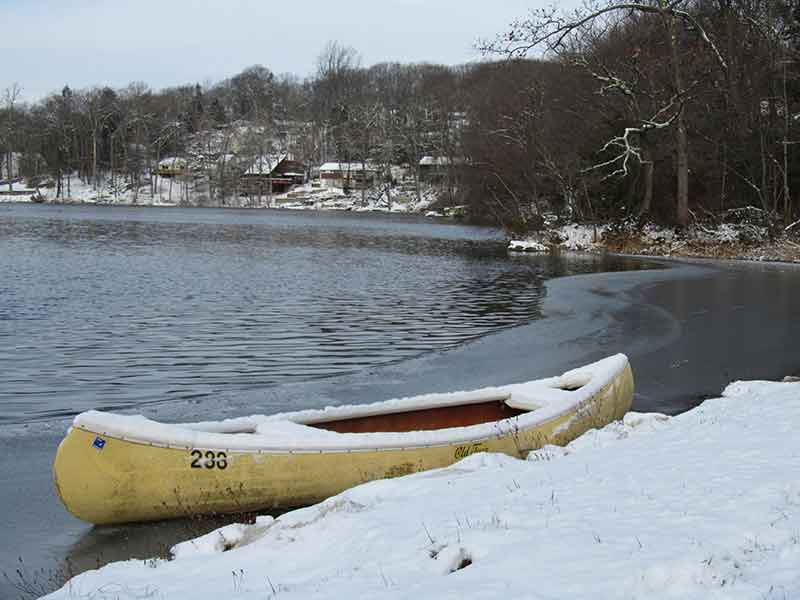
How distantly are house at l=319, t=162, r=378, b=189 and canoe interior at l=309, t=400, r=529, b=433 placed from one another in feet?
340

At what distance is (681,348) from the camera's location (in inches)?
577

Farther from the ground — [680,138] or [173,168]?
[173,168]

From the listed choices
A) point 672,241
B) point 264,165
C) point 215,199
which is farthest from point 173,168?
point 672,241

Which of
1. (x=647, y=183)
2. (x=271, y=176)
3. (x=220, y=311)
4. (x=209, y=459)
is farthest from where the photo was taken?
(x=271, y=176)

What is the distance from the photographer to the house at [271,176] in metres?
112

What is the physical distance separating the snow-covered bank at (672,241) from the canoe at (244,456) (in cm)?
2668

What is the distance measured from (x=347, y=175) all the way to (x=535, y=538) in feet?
361

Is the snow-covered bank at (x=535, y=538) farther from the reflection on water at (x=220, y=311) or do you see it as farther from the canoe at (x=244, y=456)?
the reflection on water at (x=220, y=311)

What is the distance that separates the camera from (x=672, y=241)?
36281 millimetres

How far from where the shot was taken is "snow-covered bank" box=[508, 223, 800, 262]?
32438 millimetres

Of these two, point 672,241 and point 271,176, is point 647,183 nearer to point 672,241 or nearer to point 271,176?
point 672,241

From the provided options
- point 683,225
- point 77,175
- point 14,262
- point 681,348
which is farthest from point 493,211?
point 77,175

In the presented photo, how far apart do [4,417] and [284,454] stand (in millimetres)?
4749

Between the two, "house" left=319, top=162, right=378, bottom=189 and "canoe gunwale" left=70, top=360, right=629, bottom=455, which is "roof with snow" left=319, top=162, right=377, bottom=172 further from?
"canoe gunwale" left=70, top=360, right=629, bottom=455
